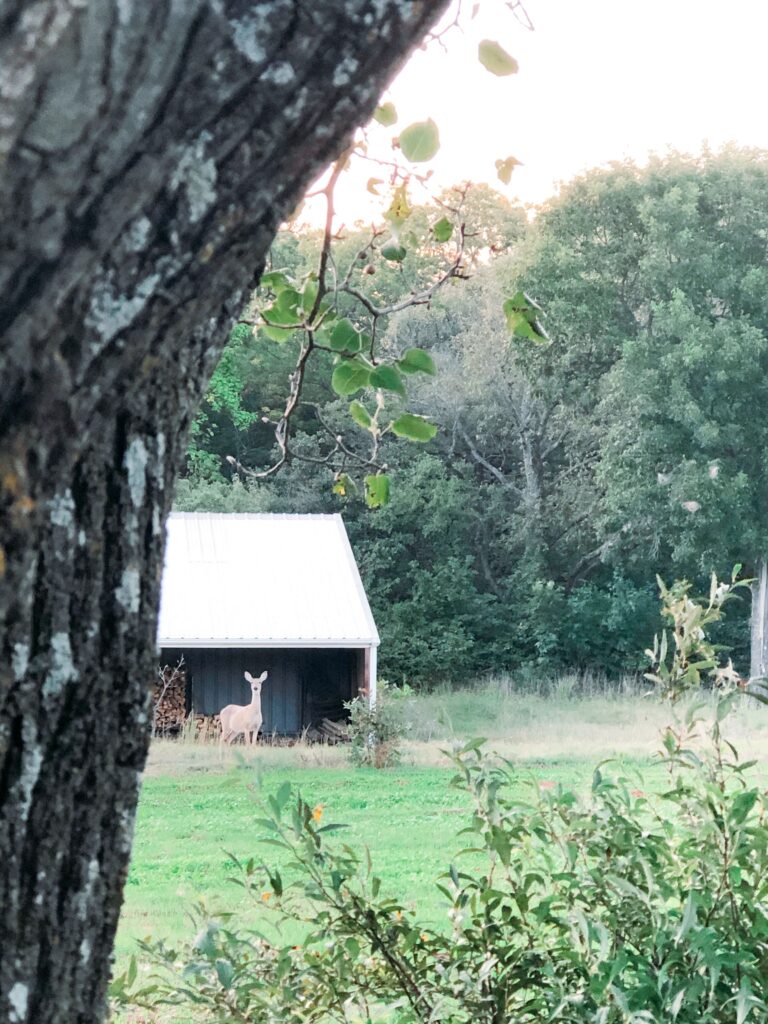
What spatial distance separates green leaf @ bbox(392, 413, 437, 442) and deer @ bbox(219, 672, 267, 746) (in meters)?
12.8

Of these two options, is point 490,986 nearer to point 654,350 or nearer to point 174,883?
point 174,883

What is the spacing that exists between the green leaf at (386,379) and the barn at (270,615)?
12.7 metres

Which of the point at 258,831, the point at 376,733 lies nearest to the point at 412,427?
the point at 258,831

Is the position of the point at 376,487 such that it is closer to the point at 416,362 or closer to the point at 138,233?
the point at 416,362

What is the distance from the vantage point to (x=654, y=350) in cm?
2019

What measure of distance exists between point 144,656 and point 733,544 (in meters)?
20.3

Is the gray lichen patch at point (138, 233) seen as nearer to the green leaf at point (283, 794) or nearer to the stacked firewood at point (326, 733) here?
the green leaf at point (283, 794)

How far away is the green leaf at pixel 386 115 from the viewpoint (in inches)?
70.1

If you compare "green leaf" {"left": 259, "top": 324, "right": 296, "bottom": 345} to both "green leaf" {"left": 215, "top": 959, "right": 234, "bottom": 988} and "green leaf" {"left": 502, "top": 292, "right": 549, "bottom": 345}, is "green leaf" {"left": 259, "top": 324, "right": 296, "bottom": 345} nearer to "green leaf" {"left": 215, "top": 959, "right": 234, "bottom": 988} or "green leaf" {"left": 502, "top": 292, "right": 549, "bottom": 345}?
"green leaf" {"left": 502, "top": 292, "right": 549, "bottom": 345}

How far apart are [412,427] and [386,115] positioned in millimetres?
580

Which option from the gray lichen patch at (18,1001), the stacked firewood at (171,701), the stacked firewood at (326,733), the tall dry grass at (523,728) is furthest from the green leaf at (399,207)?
the stacked firewood at (171,701)

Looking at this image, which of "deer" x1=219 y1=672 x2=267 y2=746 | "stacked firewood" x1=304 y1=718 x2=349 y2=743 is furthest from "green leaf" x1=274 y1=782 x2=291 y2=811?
"stacked firewood" x1=304 y1=718 x2=349 y2=743

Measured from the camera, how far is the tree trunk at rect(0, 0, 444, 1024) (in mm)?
612

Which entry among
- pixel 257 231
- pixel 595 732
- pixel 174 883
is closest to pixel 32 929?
pixel 257 231
